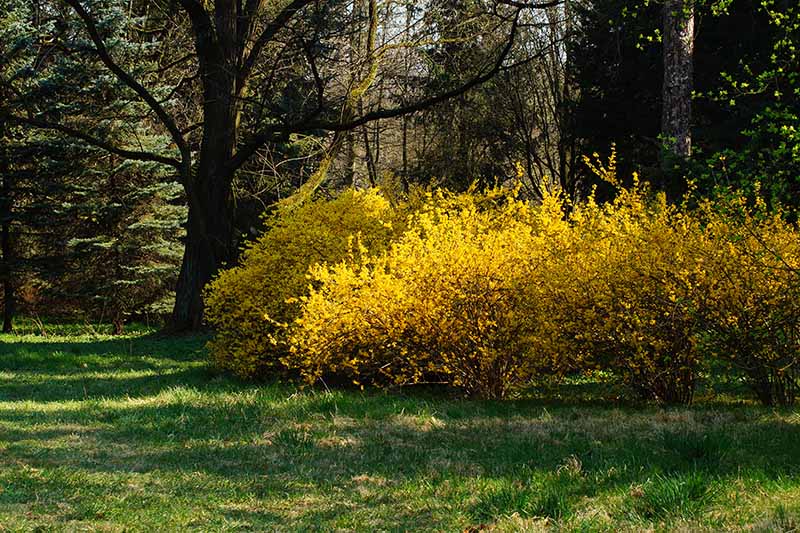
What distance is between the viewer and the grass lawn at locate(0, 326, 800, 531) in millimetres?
3945

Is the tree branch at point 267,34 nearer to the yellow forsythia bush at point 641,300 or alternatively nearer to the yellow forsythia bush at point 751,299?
the yellow forsythia bush at point 641,300

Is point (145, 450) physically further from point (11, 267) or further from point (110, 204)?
point (11, 267)

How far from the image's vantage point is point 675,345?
7.03m

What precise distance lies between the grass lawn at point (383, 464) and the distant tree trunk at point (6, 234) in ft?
44.9

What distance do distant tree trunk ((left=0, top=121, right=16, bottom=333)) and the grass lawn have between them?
13.7 m

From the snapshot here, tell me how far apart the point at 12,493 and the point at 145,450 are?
141cm

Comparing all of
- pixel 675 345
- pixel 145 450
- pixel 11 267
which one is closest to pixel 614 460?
pixel 675 345

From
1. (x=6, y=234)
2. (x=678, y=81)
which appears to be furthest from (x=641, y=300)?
(x=6, y=234)

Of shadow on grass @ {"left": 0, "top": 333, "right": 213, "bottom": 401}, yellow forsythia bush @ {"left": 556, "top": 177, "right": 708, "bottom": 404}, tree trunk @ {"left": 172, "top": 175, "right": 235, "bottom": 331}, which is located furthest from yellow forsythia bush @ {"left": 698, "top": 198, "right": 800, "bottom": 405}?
tree trunk @ {"left": 172, "top": 175, "right": 235, "bottom": 331}

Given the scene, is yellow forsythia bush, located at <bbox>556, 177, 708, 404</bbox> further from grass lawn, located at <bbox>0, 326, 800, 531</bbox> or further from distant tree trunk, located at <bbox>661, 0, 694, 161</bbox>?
distant tree trunk, located at <bbox>661, 0, 694, 161</bbox>

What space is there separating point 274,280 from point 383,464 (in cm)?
416

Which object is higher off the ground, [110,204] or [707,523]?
[110,204]

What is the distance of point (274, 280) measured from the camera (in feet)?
29.7

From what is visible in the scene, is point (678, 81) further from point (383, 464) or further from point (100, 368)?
point (100, 368)
